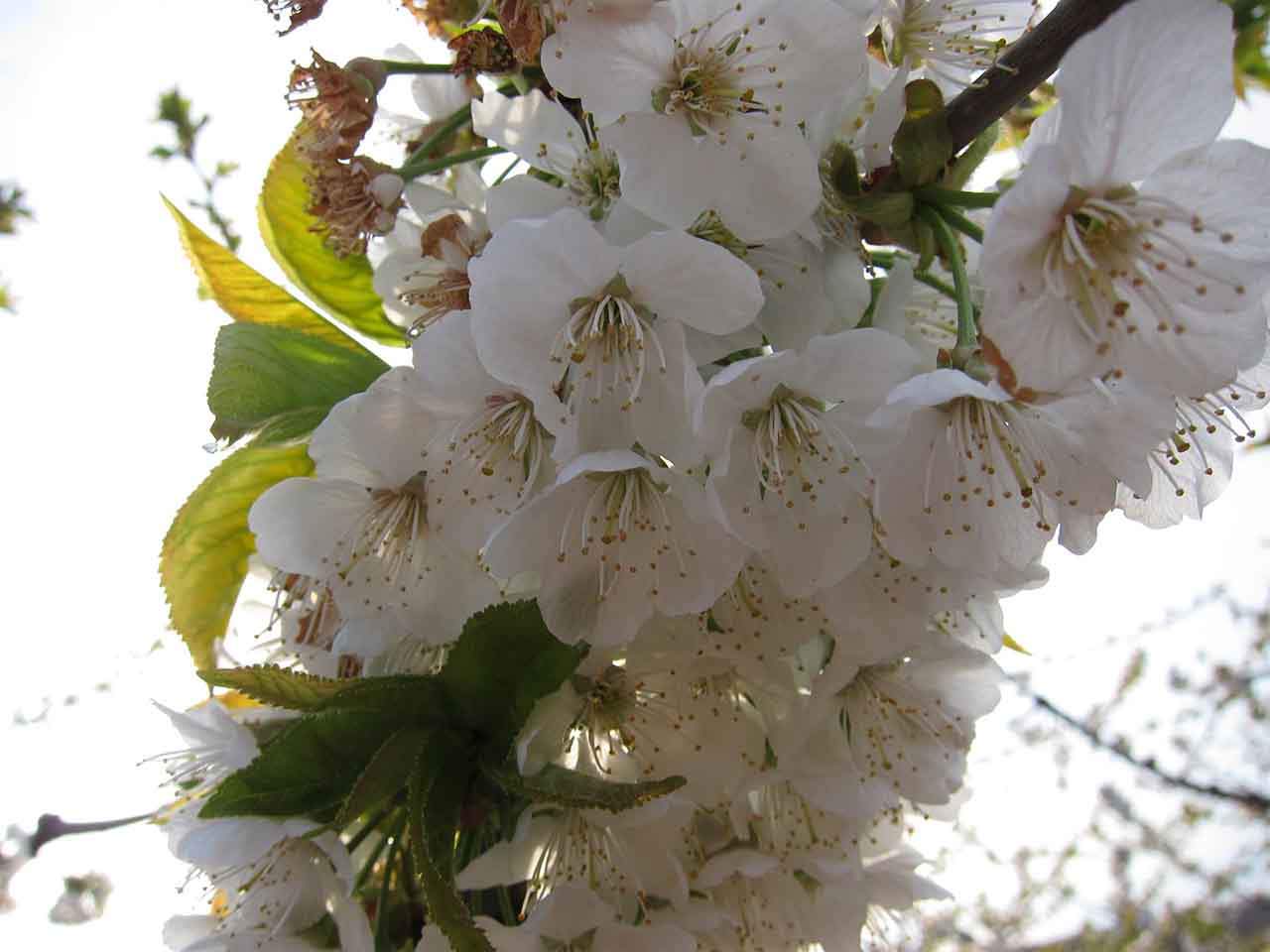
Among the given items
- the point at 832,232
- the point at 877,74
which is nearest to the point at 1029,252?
the point at 832,232

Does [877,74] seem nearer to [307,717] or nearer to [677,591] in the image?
[677,591]

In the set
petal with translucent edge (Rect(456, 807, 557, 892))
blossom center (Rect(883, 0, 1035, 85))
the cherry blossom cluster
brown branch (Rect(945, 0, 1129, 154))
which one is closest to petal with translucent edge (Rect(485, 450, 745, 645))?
the cherry blossom cluster

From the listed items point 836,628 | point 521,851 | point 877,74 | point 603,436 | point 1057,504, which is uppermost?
point 877,74

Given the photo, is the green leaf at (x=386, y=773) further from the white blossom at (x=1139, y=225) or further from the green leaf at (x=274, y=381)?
the white blossom at (x=1139, y=225)

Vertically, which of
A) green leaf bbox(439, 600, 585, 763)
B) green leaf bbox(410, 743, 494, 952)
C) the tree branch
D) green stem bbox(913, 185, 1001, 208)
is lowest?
the tree branch

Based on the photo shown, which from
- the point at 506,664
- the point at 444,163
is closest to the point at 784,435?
the point at 506,664

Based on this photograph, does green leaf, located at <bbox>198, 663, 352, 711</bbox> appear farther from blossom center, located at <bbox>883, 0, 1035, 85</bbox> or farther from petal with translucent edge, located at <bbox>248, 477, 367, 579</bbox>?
blossom center, located at <bbox>883, 0, 1035, 85</bbox>

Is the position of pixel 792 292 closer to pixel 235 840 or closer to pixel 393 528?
pixel 393 528
